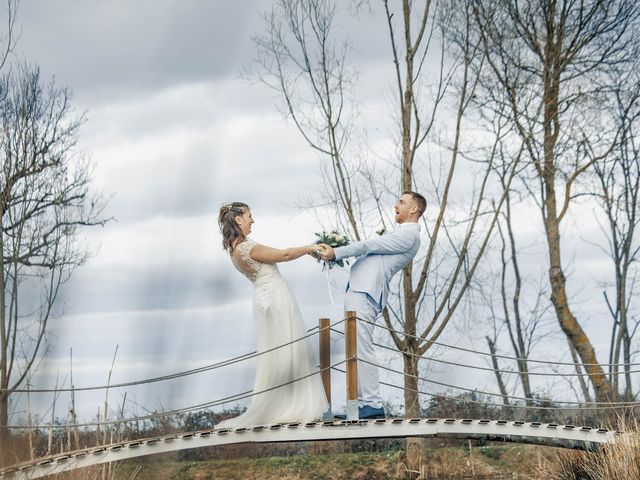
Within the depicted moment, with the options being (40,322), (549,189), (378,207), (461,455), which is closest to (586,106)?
(549,189)

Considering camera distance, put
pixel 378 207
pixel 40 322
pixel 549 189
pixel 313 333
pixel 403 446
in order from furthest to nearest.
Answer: pixel 549 189 < pixel 378 207 < pixel 403 446 < pixel 313 333 < pixel 40 322

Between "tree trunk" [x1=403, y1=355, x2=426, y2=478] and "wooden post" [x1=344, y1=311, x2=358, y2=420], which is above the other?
"wooden post" [x1=344, y1=311, x2=358, y2=420]

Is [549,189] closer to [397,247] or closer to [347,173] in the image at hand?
[347,173]

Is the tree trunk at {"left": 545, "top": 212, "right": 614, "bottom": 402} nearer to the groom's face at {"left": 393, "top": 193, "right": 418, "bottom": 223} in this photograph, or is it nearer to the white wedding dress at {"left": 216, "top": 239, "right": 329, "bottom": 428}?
the groom's face at {"left": 393, "top": 193, "right": 418, "bottom": 223}

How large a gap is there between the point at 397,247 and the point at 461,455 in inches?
158

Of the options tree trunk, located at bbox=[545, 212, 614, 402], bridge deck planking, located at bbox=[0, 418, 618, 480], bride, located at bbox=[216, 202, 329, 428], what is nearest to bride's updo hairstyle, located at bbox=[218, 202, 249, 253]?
bride, located at bbox=[216, 202, 329, 428]

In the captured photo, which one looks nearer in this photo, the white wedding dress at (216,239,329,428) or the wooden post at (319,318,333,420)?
the white wedding dress at (216,239,329,428)

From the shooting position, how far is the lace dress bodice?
23.6 feet

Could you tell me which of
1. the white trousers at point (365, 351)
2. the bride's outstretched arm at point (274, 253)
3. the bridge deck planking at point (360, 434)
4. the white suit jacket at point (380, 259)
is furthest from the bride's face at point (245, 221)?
the bridge deck planking at point (360, 434)

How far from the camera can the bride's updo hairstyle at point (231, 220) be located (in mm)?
7172

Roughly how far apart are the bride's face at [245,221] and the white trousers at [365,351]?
958mm

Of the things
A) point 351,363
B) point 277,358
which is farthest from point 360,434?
point 277,358

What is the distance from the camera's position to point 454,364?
24.3 ft

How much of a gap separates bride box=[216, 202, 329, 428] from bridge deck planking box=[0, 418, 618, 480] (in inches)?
9.6
